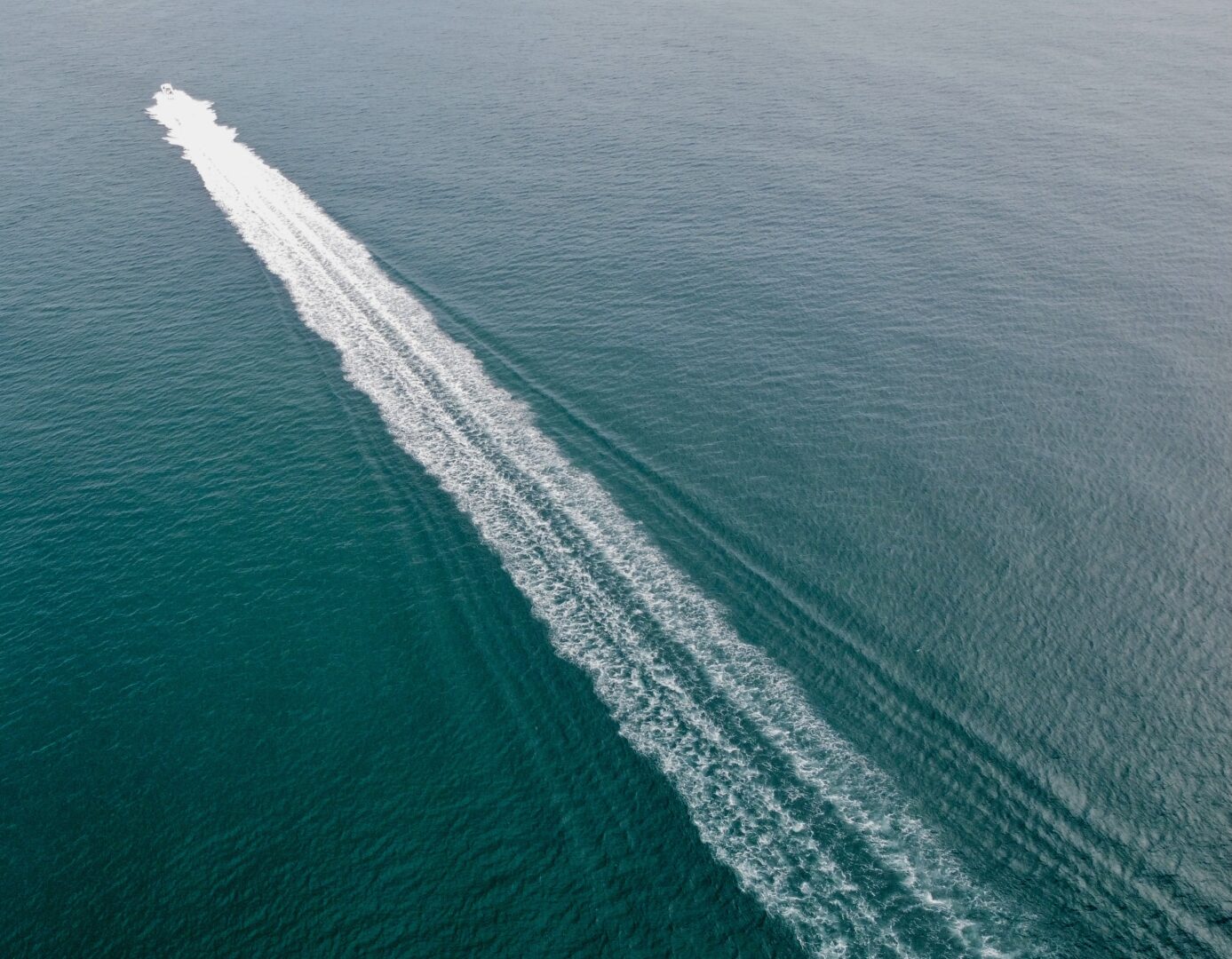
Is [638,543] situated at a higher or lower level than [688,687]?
higher

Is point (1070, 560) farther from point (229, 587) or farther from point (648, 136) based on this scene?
point (648, 136)

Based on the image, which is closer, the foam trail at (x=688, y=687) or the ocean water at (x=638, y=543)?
the foam trail at (x=688, y=687)

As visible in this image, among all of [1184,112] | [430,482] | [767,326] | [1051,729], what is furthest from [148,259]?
[1184,112]

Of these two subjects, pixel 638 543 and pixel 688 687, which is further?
pixel 638 543

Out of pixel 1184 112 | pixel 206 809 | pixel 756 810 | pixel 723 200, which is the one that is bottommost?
pixel 206 809
